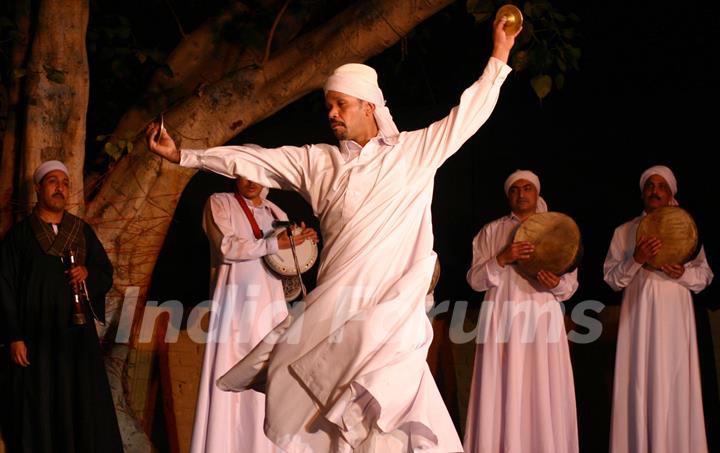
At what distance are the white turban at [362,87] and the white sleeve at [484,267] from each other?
2675mm

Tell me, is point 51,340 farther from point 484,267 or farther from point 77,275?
point 484,267

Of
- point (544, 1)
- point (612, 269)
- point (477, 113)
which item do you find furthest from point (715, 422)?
point (477, 113)

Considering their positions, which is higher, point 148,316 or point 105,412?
point 148,316

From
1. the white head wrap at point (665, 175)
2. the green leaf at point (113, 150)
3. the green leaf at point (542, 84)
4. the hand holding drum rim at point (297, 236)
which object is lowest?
the hand holding drum rim at point (297, 236)

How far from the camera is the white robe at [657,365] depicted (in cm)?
813

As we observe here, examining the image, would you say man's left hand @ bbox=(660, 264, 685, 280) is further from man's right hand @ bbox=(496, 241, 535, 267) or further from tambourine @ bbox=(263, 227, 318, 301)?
tambourine @ bbox=(263, 227, 318, 301)

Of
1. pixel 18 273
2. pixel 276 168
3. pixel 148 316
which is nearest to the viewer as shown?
pixel 276 168

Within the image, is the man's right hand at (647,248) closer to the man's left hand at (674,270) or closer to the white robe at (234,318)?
the man's left hand at (674,270)

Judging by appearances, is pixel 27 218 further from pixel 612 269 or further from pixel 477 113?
pixel 612 269

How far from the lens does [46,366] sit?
7406 millimetres

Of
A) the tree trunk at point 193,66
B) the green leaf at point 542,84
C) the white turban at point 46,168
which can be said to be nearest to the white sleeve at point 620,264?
the green leaf at point 542,84

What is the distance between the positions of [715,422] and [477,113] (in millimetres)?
4116

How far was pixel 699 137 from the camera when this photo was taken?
30.6ft

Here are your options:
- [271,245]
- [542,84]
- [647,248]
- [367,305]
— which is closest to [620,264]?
[647,248]
